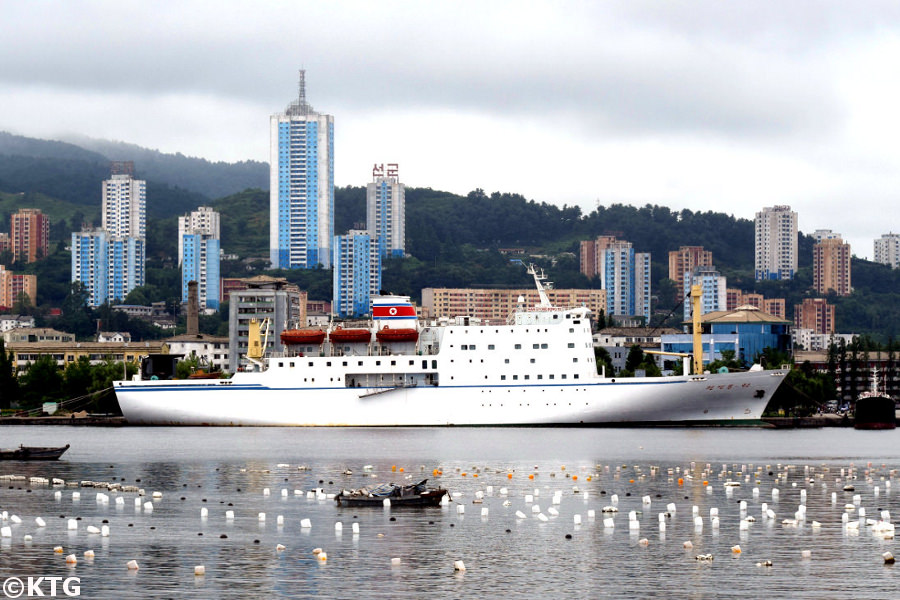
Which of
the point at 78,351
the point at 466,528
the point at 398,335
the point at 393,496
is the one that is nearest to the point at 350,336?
the point at 398,335

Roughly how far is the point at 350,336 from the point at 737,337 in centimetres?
7136

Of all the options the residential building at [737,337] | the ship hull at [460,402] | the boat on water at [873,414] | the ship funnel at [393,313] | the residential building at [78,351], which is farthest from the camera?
the residential building at [737,337]

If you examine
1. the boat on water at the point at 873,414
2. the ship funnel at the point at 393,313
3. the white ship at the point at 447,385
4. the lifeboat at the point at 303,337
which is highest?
the ship funnel at the point at 393,313

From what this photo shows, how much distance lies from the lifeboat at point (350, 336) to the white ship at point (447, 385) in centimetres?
8

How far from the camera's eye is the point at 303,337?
267 feet

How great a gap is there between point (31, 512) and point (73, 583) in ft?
36.4

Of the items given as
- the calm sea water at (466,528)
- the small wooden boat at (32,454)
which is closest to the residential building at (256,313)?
the calm sea water at (466,528)

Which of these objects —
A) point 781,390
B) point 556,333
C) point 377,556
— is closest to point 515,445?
point 556,333

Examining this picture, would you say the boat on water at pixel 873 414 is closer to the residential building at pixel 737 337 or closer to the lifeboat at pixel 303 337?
the lifeboat at pixel 303 337

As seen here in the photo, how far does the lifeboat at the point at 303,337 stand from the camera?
8125 centimetres

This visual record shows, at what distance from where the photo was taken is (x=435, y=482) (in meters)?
45.2

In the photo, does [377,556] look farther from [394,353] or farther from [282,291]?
[282,291]

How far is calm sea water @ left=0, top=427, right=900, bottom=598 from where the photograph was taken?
2708cm

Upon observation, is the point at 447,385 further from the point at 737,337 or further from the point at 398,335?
the point at 737,337
